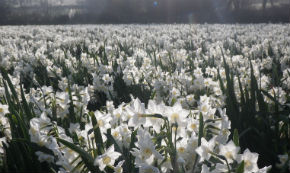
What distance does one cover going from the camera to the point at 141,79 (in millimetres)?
3752

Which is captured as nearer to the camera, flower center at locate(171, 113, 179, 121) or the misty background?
flower center at locate(171, 113, 179, 121)

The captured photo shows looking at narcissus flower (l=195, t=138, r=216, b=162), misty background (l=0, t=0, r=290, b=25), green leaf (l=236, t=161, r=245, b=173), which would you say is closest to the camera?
green leaf (l=236, t=161, r=245, b=173)

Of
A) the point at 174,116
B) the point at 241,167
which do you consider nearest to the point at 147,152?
the point at 174,116

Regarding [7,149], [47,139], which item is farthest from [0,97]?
[47,139]

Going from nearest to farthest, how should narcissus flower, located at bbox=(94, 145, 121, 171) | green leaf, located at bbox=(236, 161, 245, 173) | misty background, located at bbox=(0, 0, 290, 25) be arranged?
1. green leaf, located at bbox=(236, 161, 245, 173)
2. narcissus flower, located at bbox=(94, 145, 121, 171)
3. misty background, located at bbox=(0, 0, 290, 25)

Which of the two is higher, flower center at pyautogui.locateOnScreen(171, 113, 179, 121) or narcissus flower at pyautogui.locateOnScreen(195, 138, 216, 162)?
flower center at pyautogui.locateOnScreen(171, 113, 179, 121)

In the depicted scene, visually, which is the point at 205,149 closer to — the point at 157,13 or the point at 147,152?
the point at 147,152

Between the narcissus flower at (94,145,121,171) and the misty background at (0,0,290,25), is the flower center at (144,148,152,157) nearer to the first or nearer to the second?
the narcissus flower at (94,145,121,171)

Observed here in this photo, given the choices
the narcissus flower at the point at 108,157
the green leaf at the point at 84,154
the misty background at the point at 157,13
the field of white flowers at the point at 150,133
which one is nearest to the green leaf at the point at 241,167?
the field of white flowers at the point at 150,133

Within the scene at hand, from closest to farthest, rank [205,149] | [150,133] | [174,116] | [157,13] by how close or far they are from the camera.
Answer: [205,149] → [174,116] → [150,133] → [157,13]

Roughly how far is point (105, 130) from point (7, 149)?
0.72 m

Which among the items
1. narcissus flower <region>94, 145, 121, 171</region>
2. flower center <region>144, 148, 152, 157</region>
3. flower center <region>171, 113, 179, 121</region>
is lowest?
narcissus flower <region>94, 145, 121, 171</region>

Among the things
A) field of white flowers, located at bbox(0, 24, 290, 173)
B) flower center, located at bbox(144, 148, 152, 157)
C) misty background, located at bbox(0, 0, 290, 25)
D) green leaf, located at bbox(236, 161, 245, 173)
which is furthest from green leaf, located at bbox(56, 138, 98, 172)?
misty background, located at bbox(0, 0, 290, 25)

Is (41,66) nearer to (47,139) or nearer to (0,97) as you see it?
(0,97)
